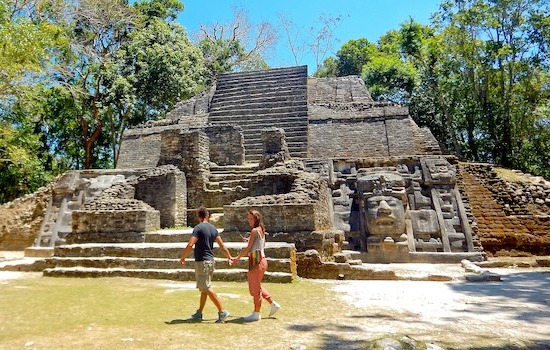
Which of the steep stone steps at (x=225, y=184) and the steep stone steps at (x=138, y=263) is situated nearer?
the steep stone steps at (x=138, y=263)

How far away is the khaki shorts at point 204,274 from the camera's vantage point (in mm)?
4363

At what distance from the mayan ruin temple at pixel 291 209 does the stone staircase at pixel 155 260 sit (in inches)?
0.9

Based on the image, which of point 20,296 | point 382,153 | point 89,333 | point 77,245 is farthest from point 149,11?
point 89,333

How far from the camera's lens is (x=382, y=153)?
1515 cm

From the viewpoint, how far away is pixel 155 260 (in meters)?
7.43

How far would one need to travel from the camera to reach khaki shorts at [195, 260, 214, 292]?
14.3 ft

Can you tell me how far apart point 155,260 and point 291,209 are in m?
2.85

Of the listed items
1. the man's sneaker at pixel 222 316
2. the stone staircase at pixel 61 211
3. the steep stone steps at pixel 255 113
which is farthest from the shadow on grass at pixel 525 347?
the steep stone steps at pixel 255 113

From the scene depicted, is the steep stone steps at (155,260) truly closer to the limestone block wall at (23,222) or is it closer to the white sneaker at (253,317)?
the white sneaker at (253,317)

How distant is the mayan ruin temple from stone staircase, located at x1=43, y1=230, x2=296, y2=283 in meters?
0.02

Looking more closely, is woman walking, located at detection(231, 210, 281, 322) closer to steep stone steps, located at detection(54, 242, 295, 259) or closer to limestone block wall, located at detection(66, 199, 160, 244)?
steep stone steps, located at detection(54, 242, 295, 259)

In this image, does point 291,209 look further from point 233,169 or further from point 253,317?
point 233,169

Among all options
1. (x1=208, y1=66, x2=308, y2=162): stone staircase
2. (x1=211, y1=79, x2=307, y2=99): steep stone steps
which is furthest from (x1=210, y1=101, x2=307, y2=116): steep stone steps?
(x1=211, y1=79, x2=307, y2=99): steep stone steps

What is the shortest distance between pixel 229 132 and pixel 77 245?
669 centimetres
